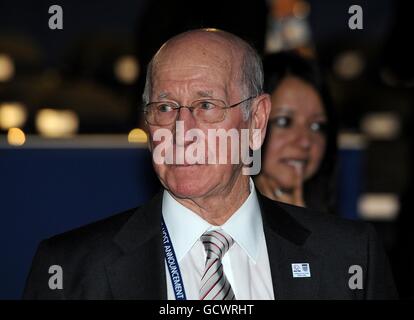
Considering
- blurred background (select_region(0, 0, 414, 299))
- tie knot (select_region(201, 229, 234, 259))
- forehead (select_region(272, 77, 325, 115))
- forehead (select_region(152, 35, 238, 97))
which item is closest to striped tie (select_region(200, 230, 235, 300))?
tie knot (select_region(201, 229, 234, 259))

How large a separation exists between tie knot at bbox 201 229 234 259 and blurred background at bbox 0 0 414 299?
146cm

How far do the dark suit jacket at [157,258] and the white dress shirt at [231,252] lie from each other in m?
0.04

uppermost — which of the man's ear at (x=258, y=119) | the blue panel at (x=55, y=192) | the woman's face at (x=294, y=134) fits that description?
the man's ear at (x=258, y=119)

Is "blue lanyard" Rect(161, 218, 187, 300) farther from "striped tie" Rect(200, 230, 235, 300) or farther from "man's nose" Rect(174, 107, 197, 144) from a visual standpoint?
"man's nose" Rect(174, 107, 197, 144)

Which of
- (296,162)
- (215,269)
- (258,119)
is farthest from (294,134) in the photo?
(215,269)

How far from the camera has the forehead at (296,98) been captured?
4.11 m

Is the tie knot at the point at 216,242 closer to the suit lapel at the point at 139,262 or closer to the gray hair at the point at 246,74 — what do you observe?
the suit lapel at the point at 139,262

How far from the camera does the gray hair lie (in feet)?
9.62

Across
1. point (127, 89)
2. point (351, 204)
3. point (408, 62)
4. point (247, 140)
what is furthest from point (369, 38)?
point (247, 140)

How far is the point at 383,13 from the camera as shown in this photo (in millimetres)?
8484

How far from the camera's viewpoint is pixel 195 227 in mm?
2861

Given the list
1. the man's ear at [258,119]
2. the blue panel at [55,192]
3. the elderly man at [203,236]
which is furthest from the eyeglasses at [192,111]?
the blue panel at [55,192]

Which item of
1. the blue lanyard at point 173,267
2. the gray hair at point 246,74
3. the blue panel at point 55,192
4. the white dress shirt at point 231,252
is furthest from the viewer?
the blue panel at point 55,192
